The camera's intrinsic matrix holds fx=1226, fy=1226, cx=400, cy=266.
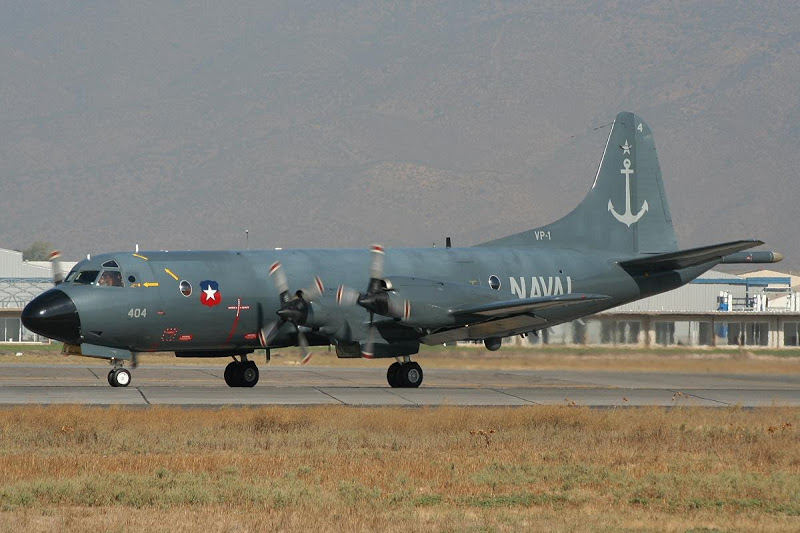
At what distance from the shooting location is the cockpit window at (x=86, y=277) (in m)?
34.1

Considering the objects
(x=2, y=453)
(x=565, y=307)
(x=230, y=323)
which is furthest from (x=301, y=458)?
(x=565, y=307)

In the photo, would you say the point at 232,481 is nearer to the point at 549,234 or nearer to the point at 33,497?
the point at 33,497

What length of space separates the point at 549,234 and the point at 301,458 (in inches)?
920

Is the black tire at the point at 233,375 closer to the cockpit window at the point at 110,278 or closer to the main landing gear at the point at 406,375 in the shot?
the main landing gear at the point at 406,375

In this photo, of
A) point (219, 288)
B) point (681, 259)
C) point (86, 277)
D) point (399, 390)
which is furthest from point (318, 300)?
point (681, 259)

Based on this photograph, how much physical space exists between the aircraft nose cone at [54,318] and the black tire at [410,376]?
998cm

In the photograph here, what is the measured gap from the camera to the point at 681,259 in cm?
4078

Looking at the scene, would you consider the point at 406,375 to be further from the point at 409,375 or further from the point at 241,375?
the point at 241,375

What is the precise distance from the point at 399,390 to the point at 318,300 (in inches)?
150

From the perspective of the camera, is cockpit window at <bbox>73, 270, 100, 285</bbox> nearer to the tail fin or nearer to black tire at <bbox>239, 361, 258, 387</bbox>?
black tire at <bbox>239, 361, 258, 387</bbox>

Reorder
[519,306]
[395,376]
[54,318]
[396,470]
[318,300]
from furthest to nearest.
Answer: [395,376] → [519,306] → [318,300] → [54,318] → [396,470]

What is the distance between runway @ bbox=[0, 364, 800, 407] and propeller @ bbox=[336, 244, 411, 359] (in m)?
1.74

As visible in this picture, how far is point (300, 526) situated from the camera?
15695 mm

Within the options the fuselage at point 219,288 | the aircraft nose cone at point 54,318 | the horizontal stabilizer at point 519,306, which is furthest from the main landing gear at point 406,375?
the aircraft nose cone at point 54,318
